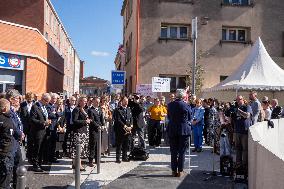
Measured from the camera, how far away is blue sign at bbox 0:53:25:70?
22.5m

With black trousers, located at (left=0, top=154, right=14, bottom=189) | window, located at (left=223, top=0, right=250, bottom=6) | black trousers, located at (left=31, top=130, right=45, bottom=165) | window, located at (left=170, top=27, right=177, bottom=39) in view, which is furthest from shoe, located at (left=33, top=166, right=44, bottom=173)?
window, located at (left=223, top=0, right=250, bottom=6)

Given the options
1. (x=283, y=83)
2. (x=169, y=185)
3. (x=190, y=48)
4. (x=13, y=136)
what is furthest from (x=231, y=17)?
(x=13, y=136)

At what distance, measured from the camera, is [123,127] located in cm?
1186

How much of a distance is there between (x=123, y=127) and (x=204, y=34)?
15517mm

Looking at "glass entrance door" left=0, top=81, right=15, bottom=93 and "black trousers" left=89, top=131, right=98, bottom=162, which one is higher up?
"glass entrance door" left=0, top=81, right=15, bottom=93

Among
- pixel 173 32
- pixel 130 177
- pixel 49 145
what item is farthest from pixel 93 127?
pixel 173 32

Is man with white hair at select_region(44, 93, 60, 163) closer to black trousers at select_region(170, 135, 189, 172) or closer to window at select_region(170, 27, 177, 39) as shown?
black trousers at select_region(170, 135, 189, 172)

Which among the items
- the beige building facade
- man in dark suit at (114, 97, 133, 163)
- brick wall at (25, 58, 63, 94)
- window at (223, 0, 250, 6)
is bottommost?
man in dark suit at (114, 97, 133, 163)

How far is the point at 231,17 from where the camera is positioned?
86.4ft

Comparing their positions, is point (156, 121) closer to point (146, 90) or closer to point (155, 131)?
point (155, 131)

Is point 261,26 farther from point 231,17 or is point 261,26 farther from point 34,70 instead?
point 34,70

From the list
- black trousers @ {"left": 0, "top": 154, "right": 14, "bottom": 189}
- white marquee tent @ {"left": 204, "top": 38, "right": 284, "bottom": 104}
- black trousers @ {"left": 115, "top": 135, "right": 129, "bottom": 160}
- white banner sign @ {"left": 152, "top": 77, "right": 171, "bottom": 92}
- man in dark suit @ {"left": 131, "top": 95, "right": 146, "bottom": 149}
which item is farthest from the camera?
white banner sign @ {"left": 152, "top": 77, "right": 171, "bottom": 92}

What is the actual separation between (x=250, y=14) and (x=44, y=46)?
1330cm

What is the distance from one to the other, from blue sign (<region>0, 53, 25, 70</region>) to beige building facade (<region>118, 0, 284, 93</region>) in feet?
22.1
